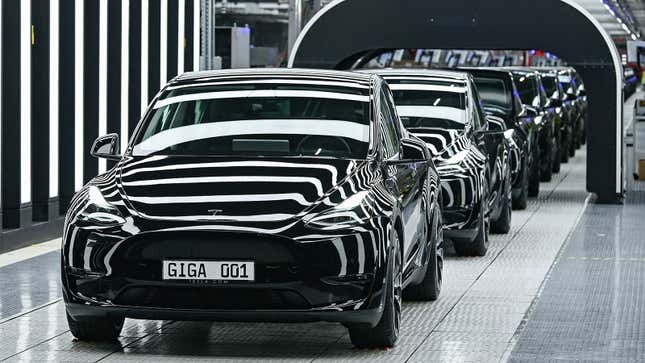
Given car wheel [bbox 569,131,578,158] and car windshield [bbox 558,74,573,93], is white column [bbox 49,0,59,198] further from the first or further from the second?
car windshield [bbox 558,74,573,93]

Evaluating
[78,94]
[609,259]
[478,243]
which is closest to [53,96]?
[78,94]

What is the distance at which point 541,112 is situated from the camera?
77.1ft

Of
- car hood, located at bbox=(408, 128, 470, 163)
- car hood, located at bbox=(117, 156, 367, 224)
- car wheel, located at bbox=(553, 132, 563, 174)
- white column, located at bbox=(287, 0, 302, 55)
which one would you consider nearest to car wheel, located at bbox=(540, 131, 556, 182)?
car wheel, located at bbox=(553, 132, 563, 174)

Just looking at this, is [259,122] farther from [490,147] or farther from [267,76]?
[490,147]

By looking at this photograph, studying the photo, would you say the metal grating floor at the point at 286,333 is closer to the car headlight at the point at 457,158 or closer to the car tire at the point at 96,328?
the car tire at the point at 96,328

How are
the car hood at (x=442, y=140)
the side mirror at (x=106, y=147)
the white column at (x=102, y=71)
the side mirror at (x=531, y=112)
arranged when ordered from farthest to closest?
the side mirror at (x=531, y=112)
the white column at (x=102, y=71)
the car hood at (x=442, y=140)
the side mirror at (x=106, y=147)

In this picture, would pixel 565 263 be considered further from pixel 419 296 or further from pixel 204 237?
pixel 204 237

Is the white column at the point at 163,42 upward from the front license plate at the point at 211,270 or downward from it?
upward

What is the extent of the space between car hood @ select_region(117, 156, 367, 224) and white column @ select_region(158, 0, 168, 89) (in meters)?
10.1

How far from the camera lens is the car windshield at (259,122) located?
908cm

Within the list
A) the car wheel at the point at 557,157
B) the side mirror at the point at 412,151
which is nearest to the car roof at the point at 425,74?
the side mirror at the point at 412,151

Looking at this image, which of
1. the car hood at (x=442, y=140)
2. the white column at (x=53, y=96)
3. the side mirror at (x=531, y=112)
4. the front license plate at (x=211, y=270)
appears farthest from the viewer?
the side mirror at (x=531, y=112)

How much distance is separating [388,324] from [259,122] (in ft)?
4.83

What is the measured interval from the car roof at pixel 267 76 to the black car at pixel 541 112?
1289 centimetres
